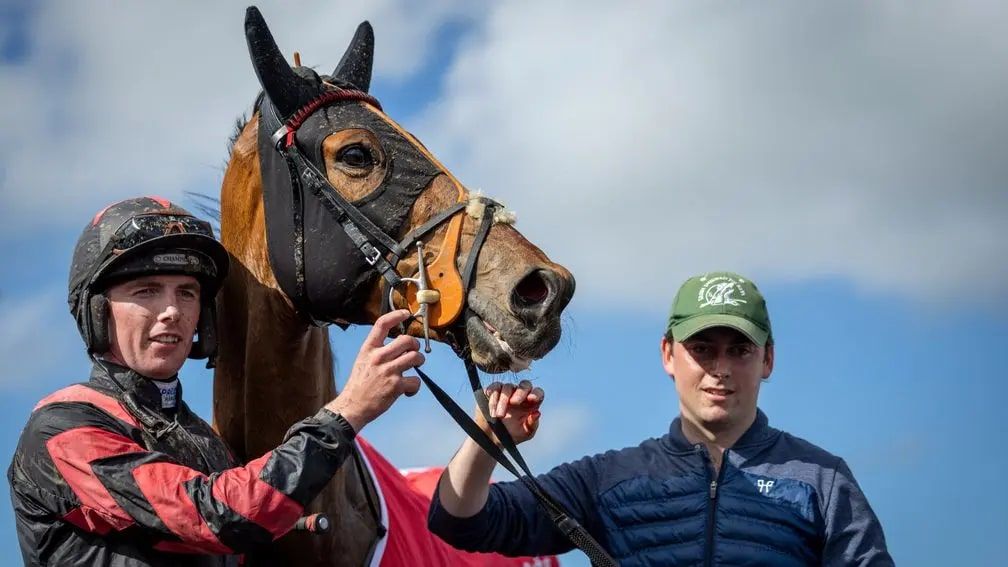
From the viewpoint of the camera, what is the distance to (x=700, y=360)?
384 cm

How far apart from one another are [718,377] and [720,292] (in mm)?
291

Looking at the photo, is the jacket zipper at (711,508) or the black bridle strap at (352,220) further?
the black bridle strap at (352,220)

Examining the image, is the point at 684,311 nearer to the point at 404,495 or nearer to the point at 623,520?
the point at 623,520

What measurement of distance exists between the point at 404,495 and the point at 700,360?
7.98ft

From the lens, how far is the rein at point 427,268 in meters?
3.76

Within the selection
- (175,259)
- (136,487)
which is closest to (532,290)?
(175,259)

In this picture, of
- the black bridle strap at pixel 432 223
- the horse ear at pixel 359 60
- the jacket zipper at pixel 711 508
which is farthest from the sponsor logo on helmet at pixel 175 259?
the jacket zipper at pixel 711 508

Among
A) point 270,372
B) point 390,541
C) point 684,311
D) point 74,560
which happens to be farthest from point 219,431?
point 684,311

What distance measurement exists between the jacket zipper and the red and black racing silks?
3.92ft

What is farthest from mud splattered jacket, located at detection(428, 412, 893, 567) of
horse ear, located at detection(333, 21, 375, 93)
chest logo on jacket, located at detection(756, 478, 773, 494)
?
horse ear, located at detection(333, 21, 375, 93)

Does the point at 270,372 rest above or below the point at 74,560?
above

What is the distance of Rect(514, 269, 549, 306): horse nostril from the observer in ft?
12.7

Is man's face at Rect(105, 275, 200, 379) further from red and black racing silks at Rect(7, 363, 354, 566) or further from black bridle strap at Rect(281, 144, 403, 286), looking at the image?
black bridle strap at Rect(281, 144, 403, 286)

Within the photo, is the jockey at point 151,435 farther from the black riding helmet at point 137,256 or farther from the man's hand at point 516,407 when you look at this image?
the man's hand at point 516,407
